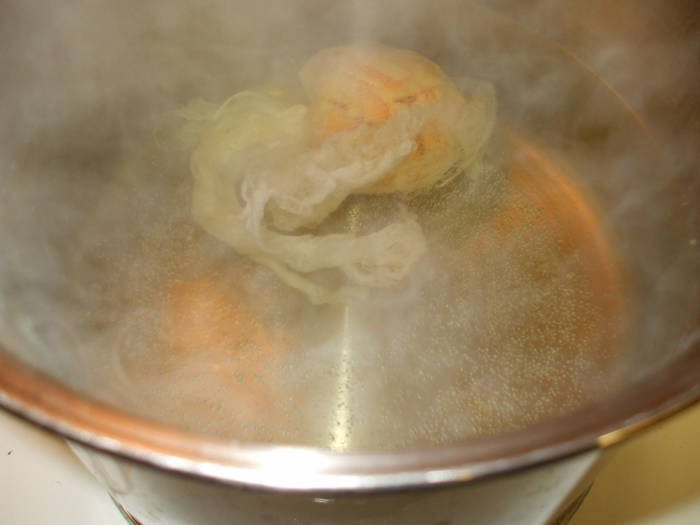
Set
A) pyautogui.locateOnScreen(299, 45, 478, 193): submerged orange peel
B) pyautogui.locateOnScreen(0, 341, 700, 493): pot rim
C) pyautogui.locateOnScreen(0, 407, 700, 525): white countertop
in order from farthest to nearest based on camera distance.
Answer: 1. pyautogui.locateOnScreen(299, 45, 478, 193): submerged orange peel
2. pyautogui.locateOnScreen(0, 407, 700, 525): white countertop
3. pyautogui.locateOnScreen(0, 341, 700, 493): pot rim

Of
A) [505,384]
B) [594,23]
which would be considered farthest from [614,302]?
[594,23]

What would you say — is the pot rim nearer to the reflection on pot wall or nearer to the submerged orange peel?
the reflection on pot wall

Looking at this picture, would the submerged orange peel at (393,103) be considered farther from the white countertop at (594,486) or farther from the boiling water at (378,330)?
the white countertop at (594,486)

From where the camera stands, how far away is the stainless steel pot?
0.49 meters

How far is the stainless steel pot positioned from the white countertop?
0.31ft

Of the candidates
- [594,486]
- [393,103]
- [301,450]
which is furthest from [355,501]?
[393,103]

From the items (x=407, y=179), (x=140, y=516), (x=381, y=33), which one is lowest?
(x=140, y=516)

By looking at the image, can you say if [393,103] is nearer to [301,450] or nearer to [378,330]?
[378,330]

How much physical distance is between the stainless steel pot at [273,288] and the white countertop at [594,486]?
0.31 feet

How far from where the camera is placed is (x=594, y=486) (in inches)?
29.7

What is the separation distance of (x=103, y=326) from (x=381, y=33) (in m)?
0.69

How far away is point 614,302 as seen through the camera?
3.11 feet

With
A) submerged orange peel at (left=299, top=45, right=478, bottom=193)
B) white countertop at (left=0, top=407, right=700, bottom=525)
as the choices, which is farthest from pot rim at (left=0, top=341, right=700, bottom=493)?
submerged orange peel at (left=299, top=45, right=478, bottom=193)

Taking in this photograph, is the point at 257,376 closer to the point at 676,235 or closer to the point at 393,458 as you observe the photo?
the point at 393,458
